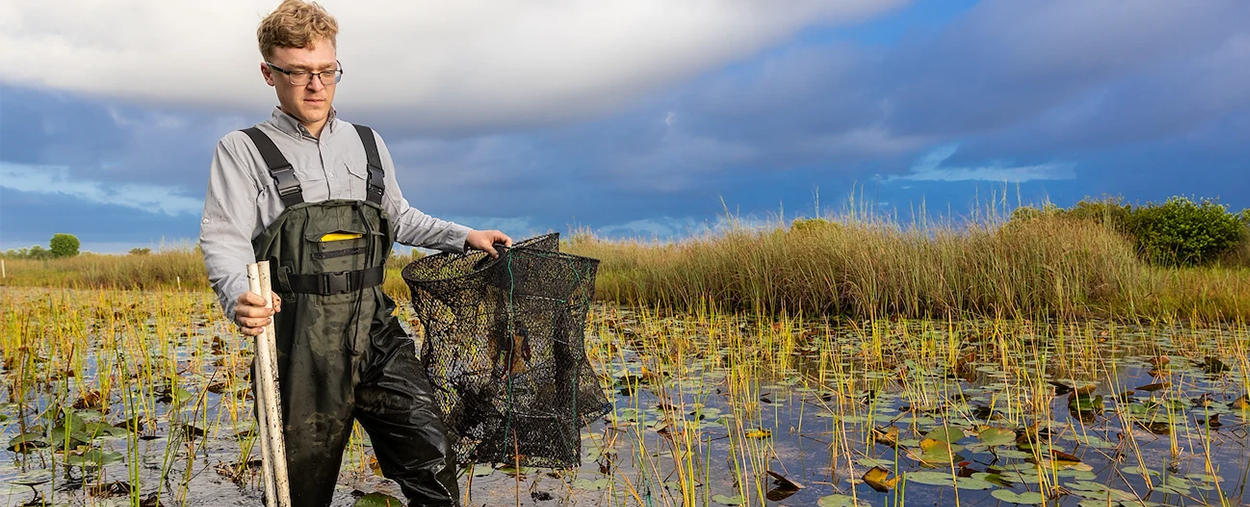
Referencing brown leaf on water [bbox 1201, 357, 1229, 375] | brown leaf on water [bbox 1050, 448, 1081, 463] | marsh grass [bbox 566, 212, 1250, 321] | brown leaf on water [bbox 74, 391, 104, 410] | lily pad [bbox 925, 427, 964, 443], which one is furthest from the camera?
marsh grass [bbox 566, 212, 1250, 321]

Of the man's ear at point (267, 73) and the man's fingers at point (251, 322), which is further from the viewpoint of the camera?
the man's ear at point (267, 73)

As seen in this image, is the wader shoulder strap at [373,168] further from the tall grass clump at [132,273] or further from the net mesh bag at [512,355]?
the tall grass clump at [132,273]

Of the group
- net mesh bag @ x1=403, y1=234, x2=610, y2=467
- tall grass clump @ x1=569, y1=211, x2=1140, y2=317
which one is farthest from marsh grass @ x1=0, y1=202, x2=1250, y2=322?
net mesh bag @ x1=403, y1=234, x2=610, y2=467

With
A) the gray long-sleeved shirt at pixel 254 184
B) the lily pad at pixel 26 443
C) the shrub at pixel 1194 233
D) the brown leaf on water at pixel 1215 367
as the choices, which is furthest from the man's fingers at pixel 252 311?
the shrub at pixel 1194 233

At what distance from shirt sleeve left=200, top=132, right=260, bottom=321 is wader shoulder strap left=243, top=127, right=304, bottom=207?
79 millimetres

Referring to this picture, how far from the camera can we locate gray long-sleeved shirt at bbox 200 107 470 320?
230cm

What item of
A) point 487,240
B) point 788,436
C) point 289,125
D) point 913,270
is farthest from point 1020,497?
point 913,270

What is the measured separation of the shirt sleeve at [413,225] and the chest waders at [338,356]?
0.84 ft

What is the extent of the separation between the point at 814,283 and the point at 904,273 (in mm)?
998

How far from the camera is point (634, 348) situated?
5.95 m

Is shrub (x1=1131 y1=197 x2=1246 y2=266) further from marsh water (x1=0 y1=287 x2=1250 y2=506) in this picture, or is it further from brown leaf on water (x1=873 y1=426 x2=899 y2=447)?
brown leaf on water (x1=873 y1=426 x2=899 y2=447)

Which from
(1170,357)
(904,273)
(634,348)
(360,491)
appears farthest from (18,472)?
(904,273)

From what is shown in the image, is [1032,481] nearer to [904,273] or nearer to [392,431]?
[392,431]

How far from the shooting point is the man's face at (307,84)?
2459 mm
